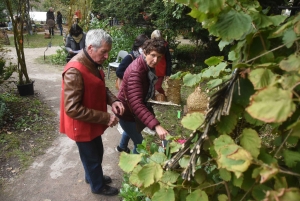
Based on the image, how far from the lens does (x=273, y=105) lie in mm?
589

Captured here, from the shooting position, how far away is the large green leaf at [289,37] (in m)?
0.77

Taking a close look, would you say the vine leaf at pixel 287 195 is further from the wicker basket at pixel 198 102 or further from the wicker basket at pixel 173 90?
the wicker basket at pixel 173 90

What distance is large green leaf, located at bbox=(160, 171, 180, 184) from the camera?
3.67 feet

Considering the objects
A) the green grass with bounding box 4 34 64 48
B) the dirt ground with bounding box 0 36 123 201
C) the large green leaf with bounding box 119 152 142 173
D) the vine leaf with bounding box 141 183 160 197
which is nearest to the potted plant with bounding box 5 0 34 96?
the dirt ground with bounding box 0 36 123 201

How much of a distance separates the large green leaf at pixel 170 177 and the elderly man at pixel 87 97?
1.32 metres

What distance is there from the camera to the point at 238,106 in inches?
35.9

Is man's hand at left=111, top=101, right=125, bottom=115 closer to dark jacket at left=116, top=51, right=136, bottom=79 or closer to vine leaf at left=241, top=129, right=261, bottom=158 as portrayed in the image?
dark jacket at left=116, top=51, right=136, bottom=79

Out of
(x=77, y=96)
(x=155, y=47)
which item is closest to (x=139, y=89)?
(x=155, y=47)

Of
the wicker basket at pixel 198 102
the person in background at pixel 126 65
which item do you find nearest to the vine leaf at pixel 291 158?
the person in background at pixel 126 65

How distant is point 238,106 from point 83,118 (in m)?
1.65

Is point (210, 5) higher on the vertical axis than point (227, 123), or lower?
higher

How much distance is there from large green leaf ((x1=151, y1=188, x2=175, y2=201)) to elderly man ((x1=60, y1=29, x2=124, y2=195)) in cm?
137

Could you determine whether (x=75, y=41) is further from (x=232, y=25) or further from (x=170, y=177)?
(x=232, y=25)

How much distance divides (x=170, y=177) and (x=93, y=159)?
1.76 m
